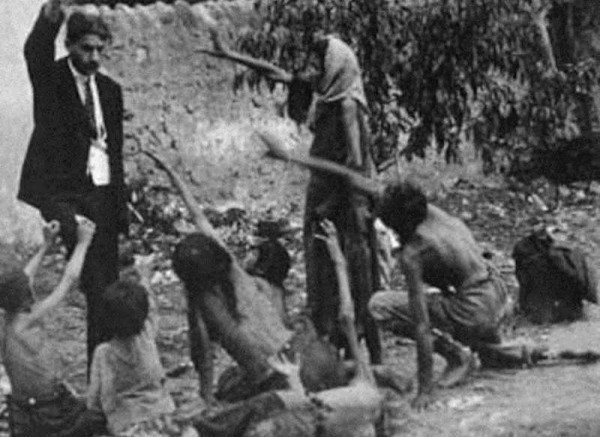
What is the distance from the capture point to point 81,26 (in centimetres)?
660

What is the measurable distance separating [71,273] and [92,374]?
387mm

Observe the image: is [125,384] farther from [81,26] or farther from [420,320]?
[81,26]

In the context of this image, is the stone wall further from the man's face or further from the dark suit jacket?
the man's face

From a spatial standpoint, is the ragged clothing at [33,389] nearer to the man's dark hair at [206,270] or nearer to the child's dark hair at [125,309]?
the child's dark hair at [125,309]

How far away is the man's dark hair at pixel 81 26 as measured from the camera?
6.59 meters

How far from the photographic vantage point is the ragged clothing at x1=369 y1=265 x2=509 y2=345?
6617 millimetres

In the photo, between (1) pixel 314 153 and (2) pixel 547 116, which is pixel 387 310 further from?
(2) pixel 547 116

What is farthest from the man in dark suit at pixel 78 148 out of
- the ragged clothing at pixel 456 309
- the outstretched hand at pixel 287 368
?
the ragged clothing at pixel 456 309

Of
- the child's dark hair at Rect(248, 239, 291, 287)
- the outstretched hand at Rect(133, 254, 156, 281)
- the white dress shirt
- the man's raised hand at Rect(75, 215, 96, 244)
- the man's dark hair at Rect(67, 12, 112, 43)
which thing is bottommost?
the outstretched hand at Rect(133, 254, 156, 281)

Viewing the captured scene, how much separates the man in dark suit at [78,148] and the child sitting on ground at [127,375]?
61 centimetres

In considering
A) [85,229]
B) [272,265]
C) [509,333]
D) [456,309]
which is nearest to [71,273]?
[85,229]

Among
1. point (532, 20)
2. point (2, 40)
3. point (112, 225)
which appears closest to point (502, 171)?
point (532, 20)

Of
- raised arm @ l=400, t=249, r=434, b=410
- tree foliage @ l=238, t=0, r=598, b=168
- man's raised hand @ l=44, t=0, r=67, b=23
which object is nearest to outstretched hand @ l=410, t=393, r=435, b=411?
raised arm @ l=400, t=249, r=434, b=410

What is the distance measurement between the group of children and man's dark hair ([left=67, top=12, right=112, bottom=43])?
98 centimetres
